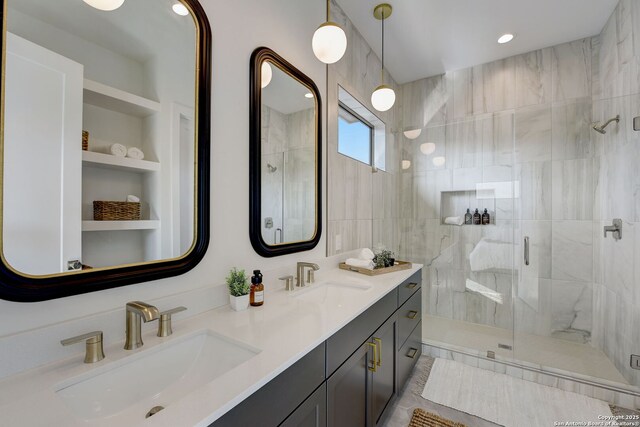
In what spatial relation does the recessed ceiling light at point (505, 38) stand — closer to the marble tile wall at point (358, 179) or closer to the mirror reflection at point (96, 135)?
the marble tile wall at point (358, 179)

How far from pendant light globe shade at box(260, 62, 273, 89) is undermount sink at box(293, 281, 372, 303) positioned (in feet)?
3.53

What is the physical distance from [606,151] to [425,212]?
1456 mm

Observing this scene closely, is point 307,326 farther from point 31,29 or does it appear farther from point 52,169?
point 31,29

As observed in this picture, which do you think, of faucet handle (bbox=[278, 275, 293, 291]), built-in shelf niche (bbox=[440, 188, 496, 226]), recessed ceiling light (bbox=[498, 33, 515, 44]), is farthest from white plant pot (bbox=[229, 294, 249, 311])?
recessed ceiling light (bbox=[498, 33, 515, 44])

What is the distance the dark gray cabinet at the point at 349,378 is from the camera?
0.70 m

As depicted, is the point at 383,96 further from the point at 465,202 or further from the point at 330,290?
the point at 465,202

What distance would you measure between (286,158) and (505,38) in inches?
92.5

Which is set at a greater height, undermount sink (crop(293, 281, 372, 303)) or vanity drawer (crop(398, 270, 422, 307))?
undermount sink (crop(293, 281, 372, 303))

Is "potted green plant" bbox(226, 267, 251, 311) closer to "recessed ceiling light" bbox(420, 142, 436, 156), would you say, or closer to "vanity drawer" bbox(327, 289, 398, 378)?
"vanity drawer" bbox(327, 289, 398, 378)

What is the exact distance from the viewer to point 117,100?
0.85 metres

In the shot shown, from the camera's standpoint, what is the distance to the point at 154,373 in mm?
790

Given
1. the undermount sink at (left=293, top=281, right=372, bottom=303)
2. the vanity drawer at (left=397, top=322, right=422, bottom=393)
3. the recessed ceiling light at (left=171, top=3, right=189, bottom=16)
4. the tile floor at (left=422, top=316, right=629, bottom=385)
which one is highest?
the recessed ceiling light at (left=171, top=3, right=189, bottom=16)

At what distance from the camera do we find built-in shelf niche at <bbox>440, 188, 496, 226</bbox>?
266 centimetres

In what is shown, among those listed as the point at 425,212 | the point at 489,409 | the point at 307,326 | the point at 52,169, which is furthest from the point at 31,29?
the point at 425,212
